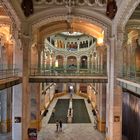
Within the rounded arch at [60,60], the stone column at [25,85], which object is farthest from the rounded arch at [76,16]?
the rounded arch at [60,60]

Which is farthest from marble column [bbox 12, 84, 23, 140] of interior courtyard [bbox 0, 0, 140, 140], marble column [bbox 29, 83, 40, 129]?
marble column [bbox 29, 83, 40, 129]

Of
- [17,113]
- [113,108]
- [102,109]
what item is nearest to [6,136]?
[17,113]

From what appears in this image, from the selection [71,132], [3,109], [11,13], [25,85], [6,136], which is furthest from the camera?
[71,132]

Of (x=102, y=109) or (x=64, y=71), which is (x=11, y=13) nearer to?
(x=64, y=71)

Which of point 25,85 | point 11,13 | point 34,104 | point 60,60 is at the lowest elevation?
point 34,104

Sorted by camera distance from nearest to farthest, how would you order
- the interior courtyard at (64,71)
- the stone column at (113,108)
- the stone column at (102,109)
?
the interior courtyard at (64,71), the stone column at (113,108), the stone column at (102,109)

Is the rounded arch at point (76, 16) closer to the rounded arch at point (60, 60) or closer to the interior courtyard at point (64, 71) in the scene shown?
the interior courtyard at point (64, 71)

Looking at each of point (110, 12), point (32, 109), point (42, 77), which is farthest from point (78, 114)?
point (110, 12)

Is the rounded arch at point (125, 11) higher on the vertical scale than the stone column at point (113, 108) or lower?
higher

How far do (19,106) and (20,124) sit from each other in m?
1.29

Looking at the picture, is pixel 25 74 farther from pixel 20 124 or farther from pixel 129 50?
pixel 129 50

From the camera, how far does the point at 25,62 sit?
749 inches

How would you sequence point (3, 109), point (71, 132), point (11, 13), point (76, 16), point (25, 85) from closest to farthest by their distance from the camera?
point (11, 13) < point (25, 85) < point (76, 16) < point (3, 109) < point (71, 132)

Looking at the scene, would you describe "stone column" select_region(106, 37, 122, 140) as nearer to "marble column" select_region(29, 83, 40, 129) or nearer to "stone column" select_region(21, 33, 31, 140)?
"stone column" select_region(21, 33, 31, 140)
